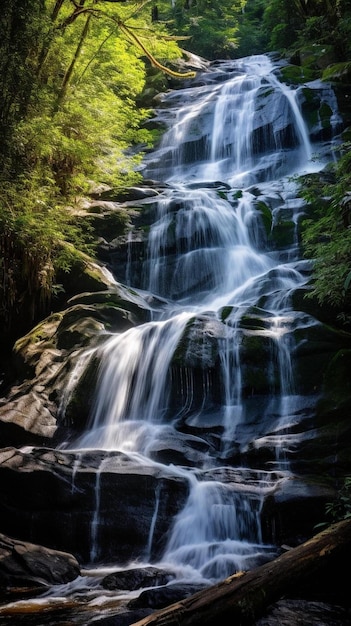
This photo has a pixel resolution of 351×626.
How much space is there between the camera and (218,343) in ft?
26.5

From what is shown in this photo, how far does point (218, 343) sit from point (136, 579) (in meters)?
4.03

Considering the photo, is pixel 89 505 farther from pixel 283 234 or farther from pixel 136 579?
pixel 283 234

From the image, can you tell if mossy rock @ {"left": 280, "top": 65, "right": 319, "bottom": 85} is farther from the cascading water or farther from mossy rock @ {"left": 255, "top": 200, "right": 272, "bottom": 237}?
mossy rock @ {"left": 255, "top": 200, "right": 272, "bottom": 237}

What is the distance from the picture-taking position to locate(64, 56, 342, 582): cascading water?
5.63 metres

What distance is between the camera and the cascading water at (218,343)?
563cm

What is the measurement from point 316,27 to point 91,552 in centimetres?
2242

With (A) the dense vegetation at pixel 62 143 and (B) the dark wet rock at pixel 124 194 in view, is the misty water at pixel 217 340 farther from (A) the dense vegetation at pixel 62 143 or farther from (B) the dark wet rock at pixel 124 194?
(A) the dense vegetation at pixel 62 143

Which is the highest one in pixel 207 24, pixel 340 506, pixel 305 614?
pixel 207 24

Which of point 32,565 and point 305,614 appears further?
point 32,565

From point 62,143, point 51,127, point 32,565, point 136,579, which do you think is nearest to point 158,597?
point 136,579

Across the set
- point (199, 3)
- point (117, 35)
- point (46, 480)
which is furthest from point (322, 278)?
point (199, 3)

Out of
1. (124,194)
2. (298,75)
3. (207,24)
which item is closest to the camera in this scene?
(124,194)

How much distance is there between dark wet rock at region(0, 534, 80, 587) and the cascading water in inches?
27.8

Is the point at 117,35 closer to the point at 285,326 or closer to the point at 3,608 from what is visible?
the point at 285,326
